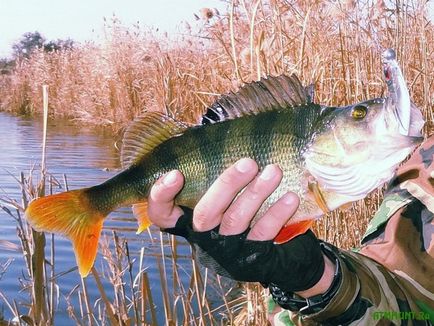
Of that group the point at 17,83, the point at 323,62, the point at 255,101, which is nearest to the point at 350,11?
the point at 323,62

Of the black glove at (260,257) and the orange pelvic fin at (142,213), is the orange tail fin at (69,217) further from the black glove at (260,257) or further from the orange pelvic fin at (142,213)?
the black glove at (260,257)

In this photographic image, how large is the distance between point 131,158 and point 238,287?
3.27 meters

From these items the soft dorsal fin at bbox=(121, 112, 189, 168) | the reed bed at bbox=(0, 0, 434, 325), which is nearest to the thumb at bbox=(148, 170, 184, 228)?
the soft dorsal fin at bbox=(121, 112, 189, 168)

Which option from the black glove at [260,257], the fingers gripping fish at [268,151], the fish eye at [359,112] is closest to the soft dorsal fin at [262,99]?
the fingers gripping fish at [268,151]

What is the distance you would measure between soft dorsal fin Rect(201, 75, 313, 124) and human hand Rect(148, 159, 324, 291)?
15 centimetres

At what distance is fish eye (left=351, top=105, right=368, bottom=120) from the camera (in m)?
1.72

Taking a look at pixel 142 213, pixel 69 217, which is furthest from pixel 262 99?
pixel 69 217

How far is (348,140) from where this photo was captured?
5.64 feet

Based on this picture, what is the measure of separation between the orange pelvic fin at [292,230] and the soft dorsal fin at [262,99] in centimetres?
29

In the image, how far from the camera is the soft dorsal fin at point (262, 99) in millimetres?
1816

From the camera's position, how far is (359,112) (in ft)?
5.66

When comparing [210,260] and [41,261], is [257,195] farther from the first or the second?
[41,261]

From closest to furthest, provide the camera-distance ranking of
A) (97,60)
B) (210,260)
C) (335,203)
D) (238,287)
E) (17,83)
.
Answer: (335,203)
(210,260)
(238,287)
(97,60)
(17,83)

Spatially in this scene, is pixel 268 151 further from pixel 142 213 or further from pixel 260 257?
pixel 142 213
